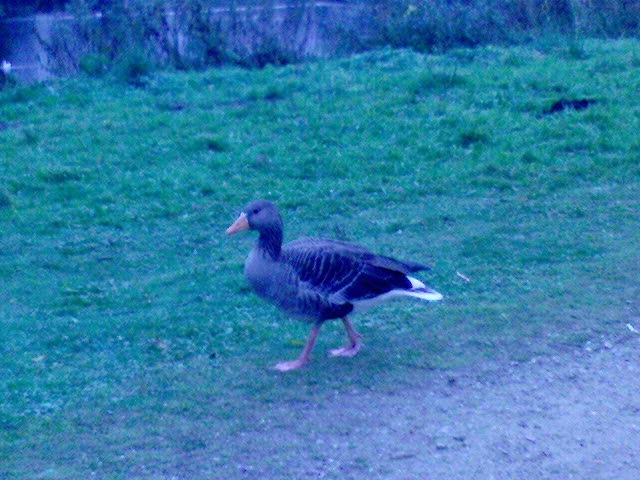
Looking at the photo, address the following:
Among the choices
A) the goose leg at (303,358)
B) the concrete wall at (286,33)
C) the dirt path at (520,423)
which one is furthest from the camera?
the concrete wall at (286,33)

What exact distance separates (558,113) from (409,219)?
11.4 feet

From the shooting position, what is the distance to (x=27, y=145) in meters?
11.1

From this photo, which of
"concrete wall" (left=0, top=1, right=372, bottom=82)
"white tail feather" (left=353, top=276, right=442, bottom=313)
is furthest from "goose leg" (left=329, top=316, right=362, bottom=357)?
"concrete wall" (left=0, top=1, right=372, bottom=82)

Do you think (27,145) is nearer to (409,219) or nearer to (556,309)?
Answer: (409,219)

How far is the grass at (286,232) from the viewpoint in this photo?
5.45 m

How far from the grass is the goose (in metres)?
0.28

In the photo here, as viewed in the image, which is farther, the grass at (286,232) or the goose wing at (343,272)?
the goose wing at (343,272)

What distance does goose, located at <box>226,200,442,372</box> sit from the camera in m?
6.00

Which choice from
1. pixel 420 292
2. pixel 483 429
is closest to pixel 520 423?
pixel 483 429

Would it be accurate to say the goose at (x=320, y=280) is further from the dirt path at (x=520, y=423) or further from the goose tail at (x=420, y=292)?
the dirt path at (x=520, y=423)

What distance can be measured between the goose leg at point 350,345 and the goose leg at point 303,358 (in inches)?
6.8

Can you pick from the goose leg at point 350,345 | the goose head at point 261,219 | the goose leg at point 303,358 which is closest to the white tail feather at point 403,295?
the goose leg at point 350,345

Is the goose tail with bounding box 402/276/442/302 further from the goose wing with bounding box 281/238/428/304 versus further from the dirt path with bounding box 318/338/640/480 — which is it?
the dirt path with bounding box 318/338/640/480

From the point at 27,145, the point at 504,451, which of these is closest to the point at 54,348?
the point at 504,451
